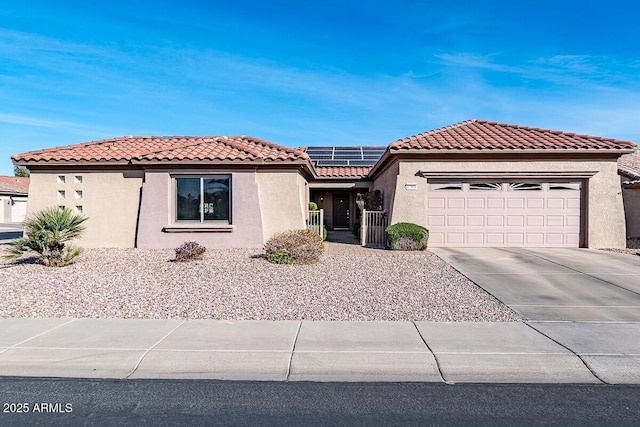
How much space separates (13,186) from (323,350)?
161 ft

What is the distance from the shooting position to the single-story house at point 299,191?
570 inches

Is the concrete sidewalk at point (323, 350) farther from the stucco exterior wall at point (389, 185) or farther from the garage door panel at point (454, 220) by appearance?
the stucco exterior wall at point (389, 185)

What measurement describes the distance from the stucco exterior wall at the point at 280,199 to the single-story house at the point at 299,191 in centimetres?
3

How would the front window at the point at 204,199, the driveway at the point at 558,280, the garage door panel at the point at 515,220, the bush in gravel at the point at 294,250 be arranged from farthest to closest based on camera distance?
the garage door panel at the point at 515,220 → the front window at the point at 204,199 → the bush in gravel at the point at 294,250 → the driveway at the point at 558,280

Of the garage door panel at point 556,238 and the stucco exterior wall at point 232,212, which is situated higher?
the stucco exterior wall at point 232,212

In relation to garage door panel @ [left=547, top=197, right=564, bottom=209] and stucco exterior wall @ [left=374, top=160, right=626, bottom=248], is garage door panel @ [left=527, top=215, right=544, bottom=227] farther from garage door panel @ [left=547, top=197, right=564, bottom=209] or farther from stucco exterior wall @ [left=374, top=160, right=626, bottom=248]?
stucco exterior wall @ [left=374, top=160, right=626, bottom=248]

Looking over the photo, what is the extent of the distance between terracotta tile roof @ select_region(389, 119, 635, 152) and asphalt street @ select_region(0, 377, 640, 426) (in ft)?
37.1

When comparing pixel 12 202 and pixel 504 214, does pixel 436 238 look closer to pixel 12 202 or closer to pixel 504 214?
pixel 504 214

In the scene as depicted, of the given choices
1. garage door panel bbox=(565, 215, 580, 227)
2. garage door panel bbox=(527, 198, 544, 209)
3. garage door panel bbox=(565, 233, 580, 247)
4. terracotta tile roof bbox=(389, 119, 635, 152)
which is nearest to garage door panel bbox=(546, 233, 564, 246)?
garage door panel bbox=(565, 233, 580, 247)

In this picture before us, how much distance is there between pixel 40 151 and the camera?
15195 mm

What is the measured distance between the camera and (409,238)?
14.2 metres

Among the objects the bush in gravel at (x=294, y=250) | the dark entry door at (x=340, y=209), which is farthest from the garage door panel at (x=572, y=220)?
the dark entry door at (x=340, y=209)

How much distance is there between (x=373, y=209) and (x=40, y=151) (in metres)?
12.4

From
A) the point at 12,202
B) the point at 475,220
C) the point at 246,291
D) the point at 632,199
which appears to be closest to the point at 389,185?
the point at 475,220
